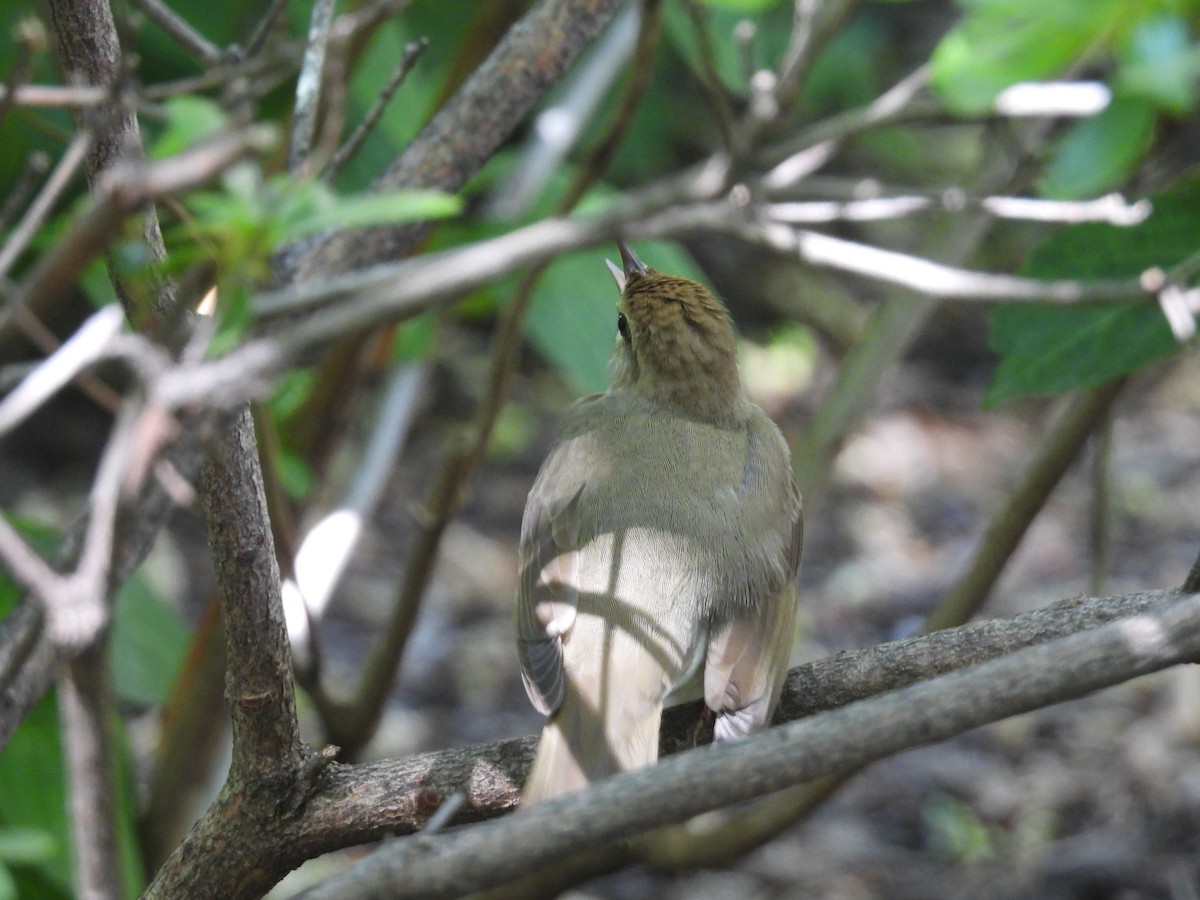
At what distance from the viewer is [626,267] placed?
3.79 meters

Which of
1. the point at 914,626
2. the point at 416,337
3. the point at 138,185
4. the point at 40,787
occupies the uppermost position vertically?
the point at 914,626

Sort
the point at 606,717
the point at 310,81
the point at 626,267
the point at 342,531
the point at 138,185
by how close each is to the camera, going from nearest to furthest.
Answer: the point at 138,185 < the point at 310,81 < the point at 606,717 < the point at 626,267 < the point at 342,531

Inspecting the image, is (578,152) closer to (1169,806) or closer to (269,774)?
(1169,806)

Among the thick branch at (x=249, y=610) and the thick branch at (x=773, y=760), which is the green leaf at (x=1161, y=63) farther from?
the thick branch at (x=249, y=610)

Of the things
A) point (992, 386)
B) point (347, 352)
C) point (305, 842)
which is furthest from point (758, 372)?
point (305, 842)

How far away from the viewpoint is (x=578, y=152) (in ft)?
21.6

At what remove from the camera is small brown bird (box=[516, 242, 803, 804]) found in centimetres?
271

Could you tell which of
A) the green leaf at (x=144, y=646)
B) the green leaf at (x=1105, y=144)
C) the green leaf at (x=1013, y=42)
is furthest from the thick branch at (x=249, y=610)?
the green leaf at (x=1105, y=144)

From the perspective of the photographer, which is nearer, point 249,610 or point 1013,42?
point 249,610

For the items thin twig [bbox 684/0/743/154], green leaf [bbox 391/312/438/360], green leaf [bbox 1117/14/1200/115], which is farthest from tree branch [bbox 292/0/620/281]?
green leaf [bbox 1117/14/1200/115]

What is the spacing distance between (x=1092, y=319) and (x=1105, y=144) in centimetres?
52

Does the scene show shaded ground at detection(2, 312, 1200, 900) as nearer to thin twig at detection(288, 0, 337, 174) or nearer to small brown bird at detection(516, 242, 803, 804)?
small brown bird at detection(516, 242, 803, 804)

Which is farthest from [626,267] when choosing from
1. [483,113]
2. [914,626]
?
[914,626]

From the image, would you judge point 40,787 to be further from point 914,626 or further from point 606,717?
point 914,626
